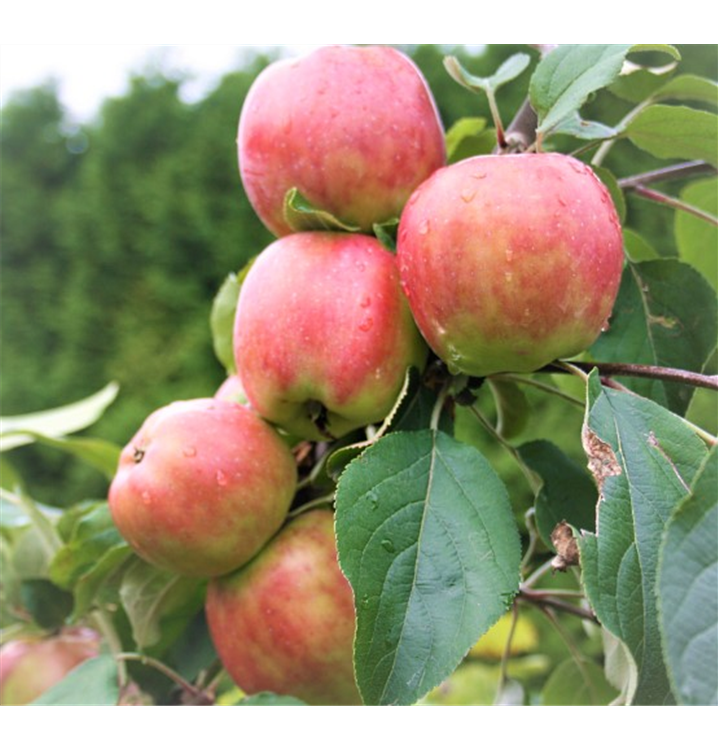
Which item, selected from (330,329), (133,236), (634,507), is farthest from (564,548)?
(133,236)

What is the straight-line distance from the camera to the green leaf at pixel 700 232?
667 mm

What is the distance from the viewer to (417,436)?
47 cm

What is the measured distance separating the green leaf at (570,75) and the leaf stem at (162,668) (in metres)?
0.38

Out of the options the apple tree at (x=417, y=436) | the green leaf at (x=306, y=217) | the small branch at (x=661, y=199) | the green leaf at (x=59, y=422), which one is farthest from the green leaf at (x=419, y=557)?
the green leaf at (x=59, y=422)

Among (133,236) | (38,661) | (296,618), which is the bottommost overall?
Result: (133,236)

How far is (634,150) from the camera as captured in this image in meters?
2.65

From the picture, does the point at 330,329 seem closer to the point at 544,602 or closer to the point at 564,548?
the point at 564,548

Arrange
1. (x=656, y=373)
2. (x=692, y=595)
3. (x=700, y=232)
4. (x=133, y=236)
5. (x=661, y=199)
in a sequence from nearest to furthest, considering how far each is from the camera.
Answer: (x=692, y=595)
(x=656, y=373)
(x=661, y=199)
(x=700, y=232)
(x=133, y=236)

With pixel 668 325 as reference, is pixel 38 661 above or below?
below

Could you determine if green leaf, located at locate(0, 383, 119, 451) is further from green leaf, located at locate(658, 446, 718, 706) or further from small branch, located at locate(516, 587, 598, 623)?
green leaf, located at locate(658, 446, 718, 706)

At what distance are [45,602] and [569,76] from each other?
0.46 meters

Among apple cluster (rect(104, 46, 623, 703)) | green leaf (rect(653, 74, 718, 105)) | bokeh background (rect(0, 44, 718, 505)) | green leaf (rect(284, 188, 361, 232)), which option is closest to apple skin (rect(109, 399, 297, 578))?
apple cluster (rect(104, 46, 623, 703))

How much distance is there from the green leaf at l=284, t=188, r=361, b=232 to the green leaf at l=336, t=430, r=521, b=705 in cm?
12
